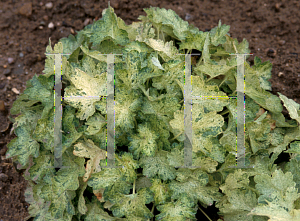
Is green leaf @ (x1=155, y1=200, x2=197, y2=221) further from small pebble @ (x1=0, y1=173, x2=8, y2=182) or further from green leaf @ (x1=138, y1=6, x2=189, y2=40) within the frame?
small pebble @ (x1=0, y1=173, x2=8, y2=182)

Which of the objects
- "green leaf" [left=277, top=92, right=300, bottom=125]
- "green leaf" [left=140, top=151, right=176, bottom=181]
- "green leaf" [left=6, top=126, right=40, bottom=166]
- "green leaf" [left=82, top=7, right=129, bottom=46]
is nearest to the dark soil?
"green leaf" [left=277, top=92, right=300, bottom=125]

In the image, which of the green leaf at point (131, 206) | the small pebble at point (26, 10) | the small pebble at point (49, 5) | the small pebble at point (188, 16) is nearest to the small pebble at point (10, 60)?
the small pebble at point (26, 10)

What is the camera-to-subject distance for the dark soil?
207cm

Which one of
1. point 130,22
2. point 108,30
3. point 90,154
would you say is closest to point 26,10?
point 130,22

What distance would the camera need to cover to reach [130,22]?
7.53 ft

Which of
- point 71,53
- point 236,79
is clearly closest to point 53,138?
point 71,53

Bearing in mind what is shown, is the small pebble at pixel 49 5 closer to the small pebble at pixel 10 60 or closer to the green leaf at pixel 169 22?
the small pebble at pixel 10 60

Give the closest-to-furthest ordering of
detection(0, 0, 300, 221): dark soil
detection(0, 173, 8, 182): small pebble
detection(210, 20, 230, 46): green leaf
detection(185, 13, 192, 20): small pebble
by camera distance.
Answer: detection(210, 20, 230, 46): green leaf, detection(0, 173, 8, 182): small pebble, detection(0, 0, 300, 221): dark soil, detection(185, 13, 192, 20): small pebble

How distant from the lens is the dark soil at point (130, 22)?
2.07 metres

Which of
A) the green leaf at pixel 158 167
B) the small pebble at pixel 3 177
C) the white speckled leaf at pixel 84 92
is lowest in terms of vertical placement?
the small pebble at pixel 3 177

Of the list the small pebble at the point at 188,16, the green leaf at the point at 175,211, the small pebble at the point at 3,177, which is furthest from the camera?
the small pebble at the point at 188,16

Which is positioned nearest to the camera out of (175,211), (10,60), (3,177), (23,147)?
(175,211)

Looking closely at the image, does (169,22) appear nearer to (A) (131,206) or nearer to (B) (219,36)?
(B) (219,36)

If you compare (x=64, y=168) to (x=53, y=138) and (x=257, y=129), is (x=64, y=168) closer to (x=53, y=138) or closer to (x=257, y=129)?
(x=53, y=138)
